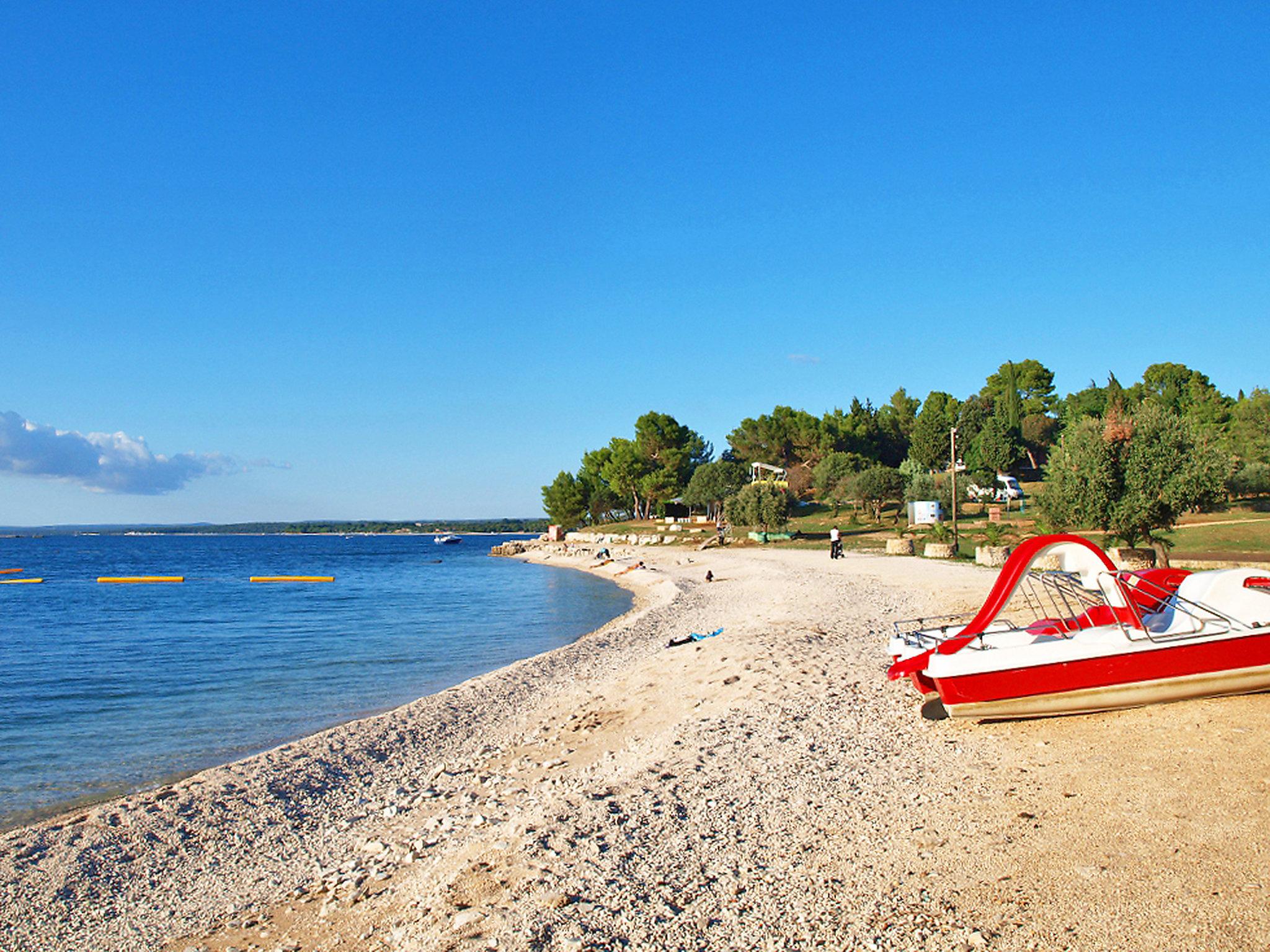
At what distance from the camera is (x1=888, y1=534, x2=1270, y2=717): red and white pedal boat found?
7.78 meters

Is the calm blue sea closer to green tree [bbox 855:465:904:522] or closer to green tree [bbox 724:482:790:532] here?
green tree [bbox 724:482:790:532]

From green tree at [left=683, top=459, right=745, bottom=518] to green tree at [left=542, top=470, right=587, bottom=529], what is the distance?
2342cm

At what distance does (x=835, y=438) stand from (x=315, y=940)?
8708 cm

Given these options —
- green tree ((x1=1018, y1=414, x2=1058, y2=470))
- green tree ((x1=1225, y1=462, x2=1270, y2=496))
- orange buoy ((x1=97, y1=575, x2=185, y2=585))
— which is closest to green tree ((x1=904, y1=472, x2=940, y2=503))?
green tree ((x1=1225, y1=462, x2=1270, y2=496))

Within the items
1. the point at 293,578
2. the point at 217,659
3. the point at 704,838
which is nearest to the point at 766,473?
the point at 293,578

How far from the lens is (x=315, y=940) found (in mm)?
5465

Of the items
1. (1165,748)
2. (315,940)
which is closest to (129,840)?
(315,940)

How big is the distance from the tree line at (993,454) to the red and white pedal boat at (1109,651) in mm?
15729

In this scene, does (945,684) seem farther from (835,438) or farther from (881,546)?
(835,438)

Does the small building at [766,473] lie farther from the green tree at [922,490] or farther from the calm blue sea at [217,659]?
the calm blue sea at [217,659]

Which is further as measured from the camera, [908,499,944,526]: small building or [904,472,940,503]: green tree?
[904,472,940,503]: green tree

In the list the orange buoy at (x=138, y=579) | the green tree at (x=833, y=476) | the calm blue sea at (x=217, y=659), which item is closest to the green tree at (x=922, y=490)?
the green tree at (x=833, y=476)

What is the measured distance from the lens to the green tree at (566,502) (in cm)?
10231

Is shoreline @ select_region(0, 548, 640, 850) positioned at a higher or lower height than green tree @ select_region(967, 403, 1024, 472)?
lower
